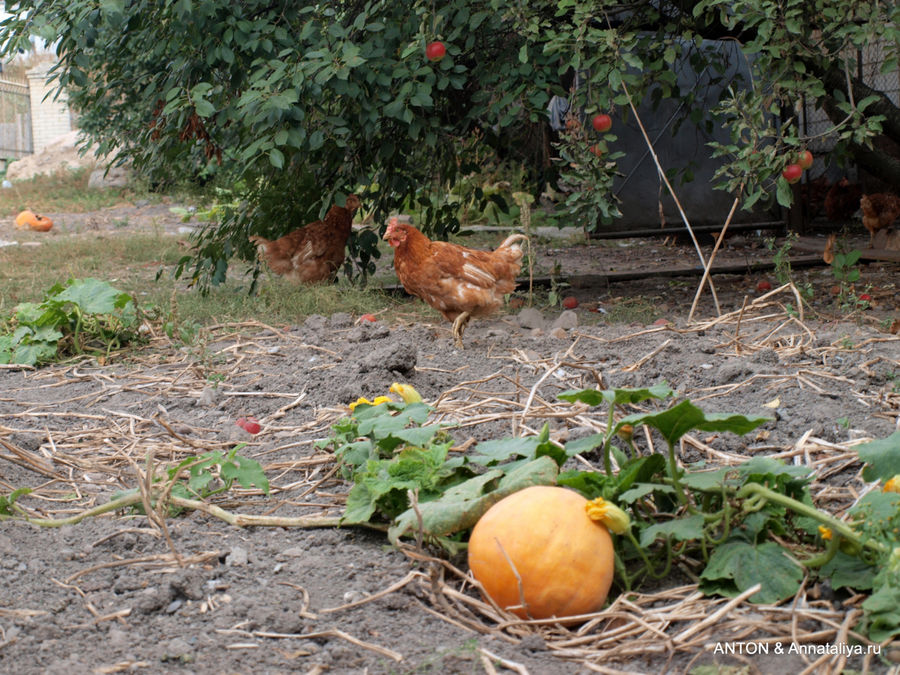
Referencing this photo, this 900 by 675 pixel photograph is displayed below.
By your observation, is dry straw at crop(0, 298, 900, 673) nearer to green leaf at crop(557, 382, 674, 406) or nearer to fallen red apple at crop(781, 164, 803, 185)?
green leaf at crop(557, 382, 674, 406)

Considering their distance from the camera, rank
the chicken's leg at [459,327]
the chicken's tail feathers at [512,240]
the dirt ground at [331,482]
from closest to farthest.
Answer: the dirt ground at [331,482] → the chicken's leg at [459,327] → the chicken's tail feathers at [512,240]

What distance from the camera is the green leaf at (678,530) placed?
5.72 ft

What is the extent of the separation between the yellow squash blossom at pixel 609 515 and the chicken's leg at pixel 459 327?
8.38 feet

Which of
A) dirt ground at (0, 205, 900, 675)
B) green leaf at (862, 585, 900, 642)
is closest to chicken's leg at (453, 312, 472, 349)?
dirt ground at (0, 205, 900, 675)

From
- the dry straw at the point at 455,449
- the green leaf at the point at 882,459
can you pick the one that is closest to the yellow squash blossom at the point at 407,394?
the dry straw at the point at 455,449

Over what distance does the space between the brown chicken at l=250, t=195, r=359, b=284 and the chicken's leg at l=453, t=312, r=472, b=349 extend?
197 cm

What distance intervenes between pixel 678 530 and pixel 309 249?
193 inches

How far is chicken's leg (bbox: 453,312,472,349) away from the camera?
434cm

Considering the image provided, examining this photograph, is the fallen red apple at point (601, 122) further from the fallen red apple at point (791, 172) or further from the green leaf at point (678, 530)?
the green leaf at point (678, 530)

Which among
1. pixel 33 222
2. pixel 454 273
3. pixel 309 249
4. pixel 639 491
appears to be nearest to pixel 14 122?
pixel 33 222

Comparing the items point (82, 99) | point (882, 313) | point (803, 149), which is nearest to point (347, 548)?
point (803, 149)

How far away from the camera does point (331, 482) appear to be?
2.55 m

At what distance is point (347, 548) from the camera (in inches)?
81.7

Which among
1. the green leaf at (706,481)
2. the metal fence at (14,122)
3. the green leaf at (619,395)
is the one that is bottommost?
the green leaf at (706,481)
